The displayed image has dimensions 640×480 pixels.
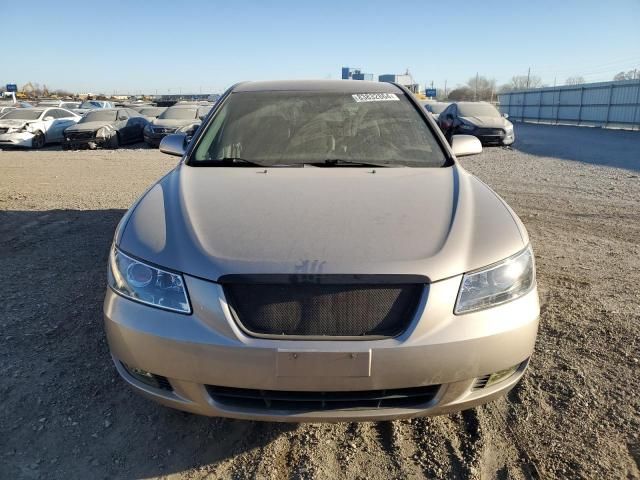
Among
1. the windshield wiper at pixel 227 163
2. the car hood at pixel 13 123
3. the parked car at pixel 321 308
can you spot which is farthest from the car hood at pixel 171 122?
the parked car at pixel 321 308

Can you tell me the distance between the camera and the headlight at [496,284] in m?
2.00

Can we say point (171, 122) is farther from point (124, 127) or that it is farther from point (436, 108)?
point (436, 108)

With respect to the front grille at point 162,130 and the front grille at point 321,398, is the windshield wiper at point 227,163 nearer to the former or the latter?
the front grille at point 321,398

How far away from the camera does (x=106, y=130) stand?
55.4 ft

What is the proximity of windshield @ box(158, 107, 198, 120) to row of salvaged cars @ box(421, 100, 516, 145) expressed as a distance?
29.1 ft

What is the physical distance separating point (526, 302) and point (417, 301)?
1.72 ft

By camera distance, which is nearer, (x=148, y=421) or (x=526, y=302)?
(x=526, y=302)

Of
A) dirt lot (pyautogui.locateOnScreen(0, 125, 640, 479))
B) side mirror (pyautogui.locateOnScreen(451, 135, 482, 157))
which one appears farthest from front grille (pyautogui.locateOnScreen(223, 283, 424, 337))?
side mirror (pyautogui.locateOnScreen(451, 135, 482, 157))

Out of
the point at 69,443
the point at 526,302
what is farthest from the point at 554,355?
the point at 69,443

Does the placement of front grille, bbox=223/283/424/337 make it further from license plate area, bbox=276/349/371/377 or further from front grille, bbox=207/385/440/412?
front grille, bbox=207/385/440/412

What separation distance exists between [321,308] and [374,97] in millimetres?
2258

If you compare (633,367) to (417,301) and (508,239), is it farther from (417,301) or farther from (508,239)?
(417,301)

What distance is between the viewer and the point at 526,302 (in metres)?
2.11

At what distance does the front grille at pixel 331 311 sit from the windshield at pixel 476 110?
53.9 feet
